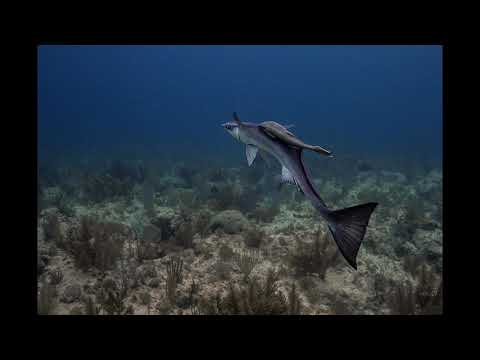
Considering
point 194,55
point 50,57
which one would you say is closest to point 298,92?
point 194,55

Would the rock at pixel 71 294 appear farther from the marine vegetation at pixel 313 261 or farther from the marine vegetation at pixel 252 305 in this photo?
the marine vegetation at pixel 313 261

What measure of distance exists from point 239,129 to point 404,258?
19.3ft

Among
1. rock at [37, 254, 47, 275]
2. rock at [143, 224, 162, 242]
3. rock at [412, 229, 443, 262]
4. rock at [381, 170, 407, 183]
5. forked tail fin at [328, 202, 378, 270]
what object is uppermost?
rock at [381, 170, 407, 183]

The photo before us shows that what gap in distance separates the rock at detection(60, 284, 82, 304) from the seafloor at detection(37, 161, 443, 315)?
15mm

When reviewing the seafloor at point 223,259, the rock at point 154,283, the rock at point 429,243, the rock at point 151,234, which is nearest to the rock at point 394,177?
the seafloor at point 223,259

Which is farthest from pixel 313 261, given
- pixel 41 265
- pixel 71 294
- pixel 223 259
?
pixel 41 265

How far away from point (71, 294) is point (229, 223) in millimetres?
3712

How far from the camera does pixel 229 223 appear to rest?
725 cm

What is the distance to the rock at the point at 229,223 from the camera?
7.19 metres

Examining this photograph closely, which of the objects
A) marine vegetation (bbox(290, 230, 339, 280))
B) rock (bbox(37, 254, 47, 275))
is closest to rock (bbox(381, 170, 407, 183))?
marine vegetation (bbox(290, 230, 339, 280))

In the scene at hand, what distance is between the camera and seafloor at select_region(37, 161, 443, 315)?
4.43 m

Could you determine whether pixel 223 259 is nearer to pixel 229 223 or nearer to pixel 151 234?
pixel 229 223

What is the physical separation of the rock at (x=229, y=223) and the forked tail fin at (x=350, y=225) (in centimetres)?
586

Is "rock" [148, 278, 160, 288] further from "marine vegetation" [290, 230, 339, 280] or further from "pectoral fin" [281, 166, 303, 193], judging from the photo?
"pectoral fin" [281, 166, 303, 193]
